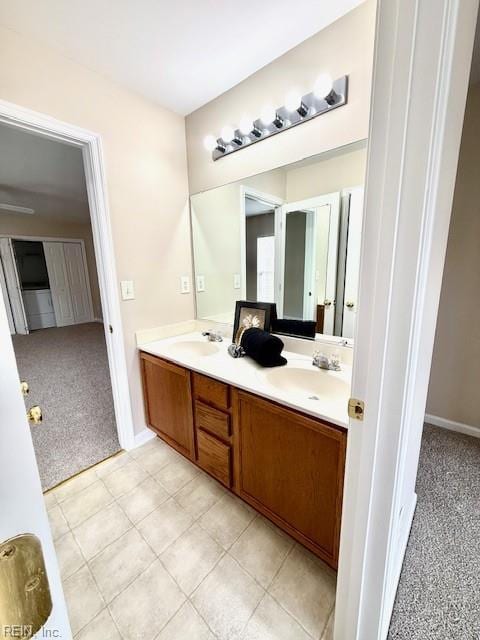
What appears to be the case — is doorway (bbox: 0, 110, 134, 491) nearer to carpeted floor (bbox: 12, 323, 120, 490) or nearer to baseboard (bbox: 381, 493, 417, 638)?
carpeted floor (bbox: 12, 323, 120, 490)

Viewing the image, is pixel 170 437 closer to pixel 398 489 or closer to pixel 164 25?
pixel 398 489

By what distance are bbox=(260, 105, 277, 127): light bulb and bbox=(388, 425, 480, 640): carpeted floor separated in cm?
231

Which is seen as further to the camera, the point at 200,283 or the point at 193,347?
the point at 200,283

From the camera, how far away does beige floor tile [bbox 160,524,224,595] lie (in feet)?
3.72

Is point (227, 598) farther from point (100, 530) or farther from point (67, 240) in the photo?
point (67, 240)

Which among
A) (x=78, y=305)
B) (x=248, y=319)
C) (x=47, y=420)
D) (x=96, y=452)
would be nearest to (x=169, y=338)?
(x=248, y=319)

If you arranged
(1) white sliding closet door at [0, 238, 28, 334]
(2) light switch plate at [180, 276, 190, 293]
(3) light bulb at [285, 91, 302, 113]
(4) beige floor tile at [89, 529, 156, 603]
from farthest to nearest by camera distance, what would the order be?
(1) white sliding closet door at [0, 238, 28, 334] → (2) light switch plate at [180, 276, 190, 293] → (3) light bulb at [285, 91, 302, 113] → (4) beige floor tile at [89, 529, 156, 603]

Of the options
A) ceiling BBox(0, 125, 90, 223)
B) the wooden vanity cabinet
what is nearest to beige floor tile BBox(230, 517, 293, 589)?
the wooden vanity cabinet

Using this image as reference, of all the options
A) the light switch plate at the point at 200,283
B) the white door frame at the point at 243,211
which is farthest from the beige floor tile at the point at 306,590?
the light switch plate at the point at 200,283

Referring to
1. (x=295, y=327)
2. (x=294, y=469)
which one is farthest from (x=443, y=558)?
(x=295, y=327)

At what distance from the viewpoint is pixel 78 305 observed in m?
6.17

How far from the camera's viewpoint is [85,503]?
4.97ft

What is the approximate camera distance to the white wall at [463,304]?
1.79 metres

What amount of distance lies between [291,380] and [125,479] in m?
1.27
